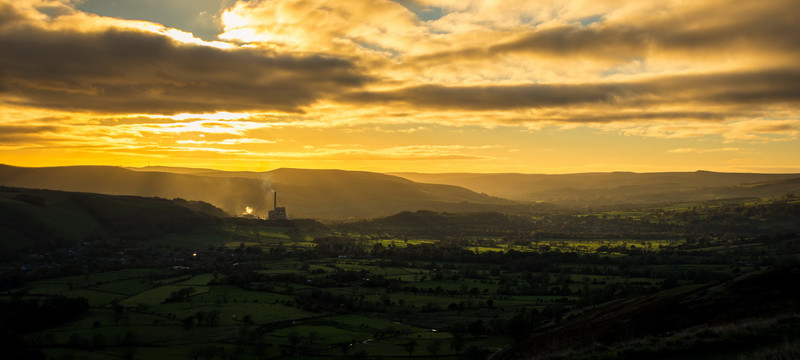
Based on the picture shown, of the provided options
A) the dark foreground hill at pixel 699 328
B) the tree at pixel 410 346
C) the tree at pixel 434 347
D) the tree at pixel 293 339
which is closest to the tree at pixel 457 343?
the tree at pixel 434 347

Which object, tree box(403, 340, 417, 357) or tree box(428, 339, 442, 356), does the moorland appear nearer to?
tree box(428, 339, 442, 356)

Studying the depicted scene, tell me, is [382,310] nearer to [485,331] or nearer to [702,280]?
[485,331]

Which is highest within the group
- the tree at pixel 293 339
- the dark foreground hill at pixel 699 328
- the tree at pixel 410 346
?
the dark foreground hill at pixel 699 328

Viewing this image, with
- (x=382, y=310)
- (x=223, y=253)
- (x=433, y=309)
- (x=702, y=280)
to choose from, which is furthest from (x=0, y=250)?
(x=702, y=280)

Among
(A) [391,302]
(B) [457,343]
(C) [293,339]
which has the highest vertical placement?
(B) [457,343]

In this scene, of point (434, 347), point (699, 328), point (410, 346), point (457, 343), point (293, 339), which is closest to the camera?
point (699, 328)

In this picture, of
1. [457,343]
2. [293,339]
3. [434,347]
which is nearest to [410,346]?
[434,347]

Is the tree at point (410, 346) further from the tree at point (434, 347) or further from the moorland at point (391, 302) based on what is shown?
the tree at point (434, 347)

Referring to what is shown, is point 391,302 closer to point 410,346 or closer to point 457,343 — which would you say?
point 410,346

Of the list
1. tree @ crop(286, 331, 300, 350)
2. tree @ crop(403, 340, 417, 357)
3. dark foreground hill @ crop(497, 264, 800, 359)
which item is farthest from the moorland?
tree @ crop(403, 340, 417, 357)
